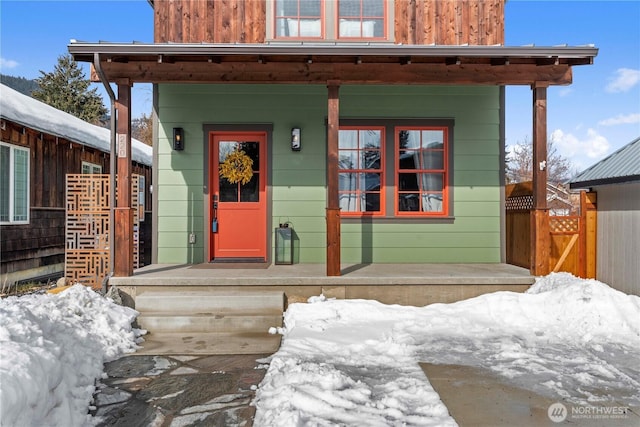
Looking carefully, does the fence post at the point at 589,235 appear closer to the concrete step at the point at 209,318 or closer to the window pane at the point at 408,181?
the window pane at the point at 408,181

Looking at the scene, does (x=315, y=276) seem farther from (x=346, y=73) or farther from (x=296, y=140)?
(x=346, y=73)

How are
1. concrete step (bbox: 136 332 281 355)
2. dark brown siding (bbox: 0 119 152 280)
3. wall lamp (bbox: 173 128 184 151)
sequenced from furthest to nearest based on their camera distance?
dark brown siding (bbox: 0 119 152 280)
wall lamp (bbox: 173 128 184 151)
concrete step (bbox: 136 332 281 355)

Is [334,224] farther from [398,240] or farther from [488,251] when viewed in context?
[488,251]

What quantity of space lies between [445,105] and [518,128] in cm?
2329

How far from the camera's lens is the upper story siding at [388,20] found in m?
6.67

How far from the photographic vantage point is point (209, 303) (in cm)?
485

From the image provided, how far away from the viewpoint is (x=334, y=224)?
5207 millimetres

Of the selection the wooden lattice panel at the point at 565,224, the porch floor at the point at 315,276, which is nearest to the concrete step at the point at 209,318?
the porch floor at the point at 315,276

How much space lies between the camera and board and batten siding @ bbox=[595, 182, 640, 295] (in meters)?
5.09

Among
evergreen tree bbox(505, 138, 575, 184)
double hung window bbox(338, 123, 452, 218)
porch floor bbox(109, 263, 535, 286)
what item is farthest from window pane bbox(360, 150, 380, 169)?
evergreen tree bbox(505, 138, 575, 184)

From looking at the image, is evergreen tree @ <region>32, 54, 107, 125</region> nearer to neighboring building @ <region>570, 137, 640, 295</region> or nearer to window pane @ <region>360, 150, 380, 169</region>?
window pane @ <region>360, 150, 380, 169</region>

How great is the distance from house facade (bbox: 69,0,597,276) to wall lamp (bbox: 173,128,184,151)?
0.05 feet

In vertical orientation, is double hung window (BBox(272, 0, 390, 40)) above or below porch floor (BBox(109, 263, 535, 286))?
above

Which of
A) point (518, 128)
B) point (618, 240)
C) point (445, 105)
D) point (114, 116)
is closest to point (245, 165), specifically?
point (114, 116)
